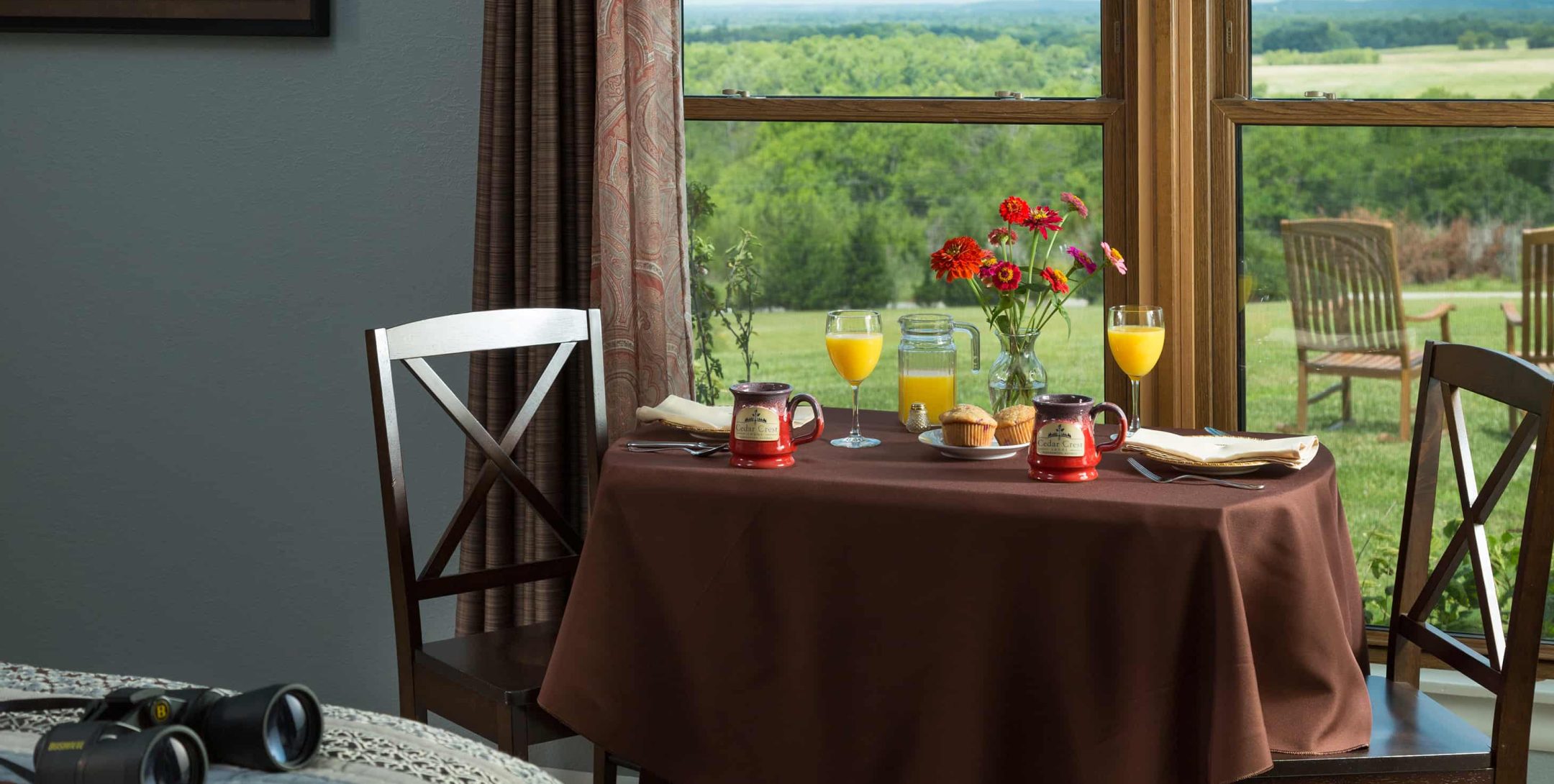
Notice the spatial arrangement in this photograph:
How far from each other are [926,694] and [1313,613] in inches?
17.9

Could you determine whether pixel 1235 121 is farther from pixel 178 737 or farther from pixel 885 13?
pixel 178 737

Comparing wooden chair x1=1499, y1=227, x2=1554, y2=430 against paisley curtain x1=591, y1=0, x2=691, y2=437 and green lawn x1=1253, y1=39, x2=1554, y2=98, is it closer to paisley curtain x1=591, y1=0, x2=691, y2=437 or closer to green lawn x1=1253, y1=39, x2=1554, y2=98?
green lawn x1=1253, y1=39, x2=1554, y2=98

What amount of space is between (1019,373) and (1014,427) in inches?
8.1

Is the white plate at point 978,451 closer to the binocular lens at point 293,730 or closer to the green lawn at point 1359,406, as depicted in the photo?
the green lawn at point 1359,406

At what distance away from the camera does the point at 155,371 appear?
109 inches

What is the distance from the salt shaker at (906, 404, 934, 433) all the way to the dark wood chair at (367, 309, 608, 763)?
0.55 m

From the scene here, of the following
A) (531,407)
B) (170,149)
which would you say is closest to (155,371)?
(170,149)

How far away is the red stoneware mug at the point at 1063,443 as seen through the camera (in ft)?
5.39

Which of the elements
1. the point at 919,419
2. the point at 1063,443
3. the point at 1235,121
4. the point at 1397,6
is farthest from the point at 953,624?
the point at 1397,6

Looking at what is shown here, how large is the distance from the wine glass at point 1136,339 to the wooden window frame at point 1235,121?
540mm

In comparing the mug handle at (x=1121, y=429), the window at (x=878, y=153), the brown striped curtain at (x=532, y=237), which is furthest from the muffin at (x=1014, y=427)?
the brown striped curtain at (x=532, y=237)

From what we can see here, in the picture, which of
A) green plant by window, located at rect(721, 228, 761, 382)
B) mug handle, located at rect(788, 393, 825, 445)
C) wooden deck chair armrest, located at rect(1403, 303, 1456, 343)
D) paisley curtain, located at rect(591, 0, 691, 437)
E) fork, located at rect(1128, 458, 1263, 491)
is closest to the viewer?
fork, located at rect(1128, 458, 1263, 491)

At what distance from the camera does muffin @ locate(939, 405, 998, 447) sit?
1.80 meters

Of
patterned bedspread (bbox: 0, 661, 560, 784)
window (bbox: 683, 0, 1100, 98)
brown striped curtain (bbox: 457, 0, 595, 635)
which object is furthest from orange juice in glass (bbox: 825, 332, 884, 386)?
patterned bedspread (bbox: 0, 661, 560, 784)
